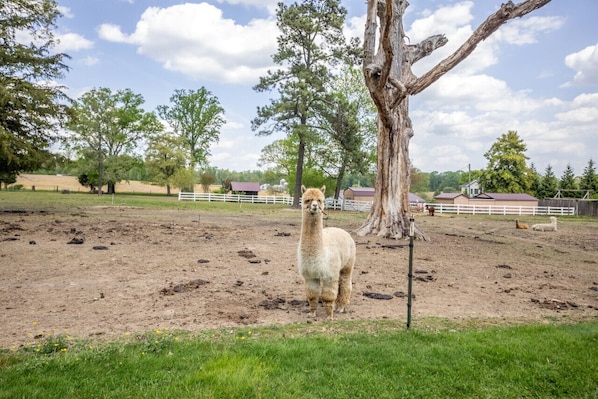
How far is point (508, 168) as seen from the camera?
213ft

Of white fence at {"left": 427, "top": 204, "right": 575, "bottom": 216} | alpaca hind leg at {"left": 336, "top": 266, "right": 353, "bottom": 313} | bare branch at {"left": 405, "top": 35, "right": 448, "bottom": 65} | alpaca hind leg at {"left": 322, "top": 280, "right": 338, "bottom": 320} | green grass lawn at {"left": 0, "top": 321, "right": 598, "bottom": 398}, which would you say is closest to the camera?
green grass lawn at {"left": 0, "top": 321, "right": 598, "bottom": 398}

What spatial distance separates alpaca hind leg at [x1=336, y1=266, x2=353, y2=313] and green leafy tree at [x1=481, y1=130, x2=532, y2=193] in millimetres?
65641

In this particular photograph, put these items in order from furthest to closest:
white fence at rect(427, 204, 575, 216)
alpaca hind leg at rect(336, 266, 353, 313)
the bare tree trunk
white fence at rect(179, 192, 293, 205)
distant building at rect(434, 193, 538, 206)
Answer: distant building at rect(434, 193, 538, 206) → white fence at rect(179, 192, 293, 205) → white fence at rect(427, 204, 575, 216) → the bare tree trunk → alpaca hind leg at rect(336, 266, 353, 313)

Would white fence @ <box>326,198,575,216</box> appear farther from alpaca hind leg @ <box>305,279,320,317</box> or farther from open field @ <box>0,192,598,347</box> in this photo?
alpaca hind leg @ <box>305,279,320,317</box>

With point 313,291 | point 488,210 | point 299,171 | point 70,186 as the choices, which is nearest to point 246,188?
point 70,186

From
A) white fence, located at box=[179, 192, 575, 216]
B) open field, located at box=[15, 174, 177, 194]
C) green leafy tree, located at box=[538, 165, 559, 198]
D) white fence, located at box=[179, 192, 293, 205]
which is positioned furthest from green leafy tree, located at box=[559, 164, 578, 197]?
open field, located at box=[15, 174, 177, 194]

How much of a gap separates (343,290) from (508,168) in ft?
222

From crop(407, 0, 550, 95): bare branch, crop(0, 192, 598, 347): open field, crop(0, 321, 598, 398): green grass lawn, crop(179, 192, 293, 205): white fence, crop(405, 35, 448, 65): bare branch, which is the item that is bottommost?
crop(0, 192, 598, 347): open field

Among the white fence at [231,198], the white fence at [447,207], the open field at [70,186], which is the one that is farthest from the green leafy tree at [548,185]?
the open field at [70,186]

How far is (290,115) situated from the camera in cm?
3647

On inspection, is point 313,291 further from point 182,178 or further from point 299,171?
point 182,178

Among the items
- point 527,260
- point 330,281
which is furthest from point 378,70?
point 330,281

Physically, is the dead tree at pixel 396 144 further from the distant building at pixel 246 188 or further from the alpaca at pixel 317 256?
the distant building at pixel 246 188

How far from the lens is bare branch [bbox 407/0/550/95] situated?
42.3ft
